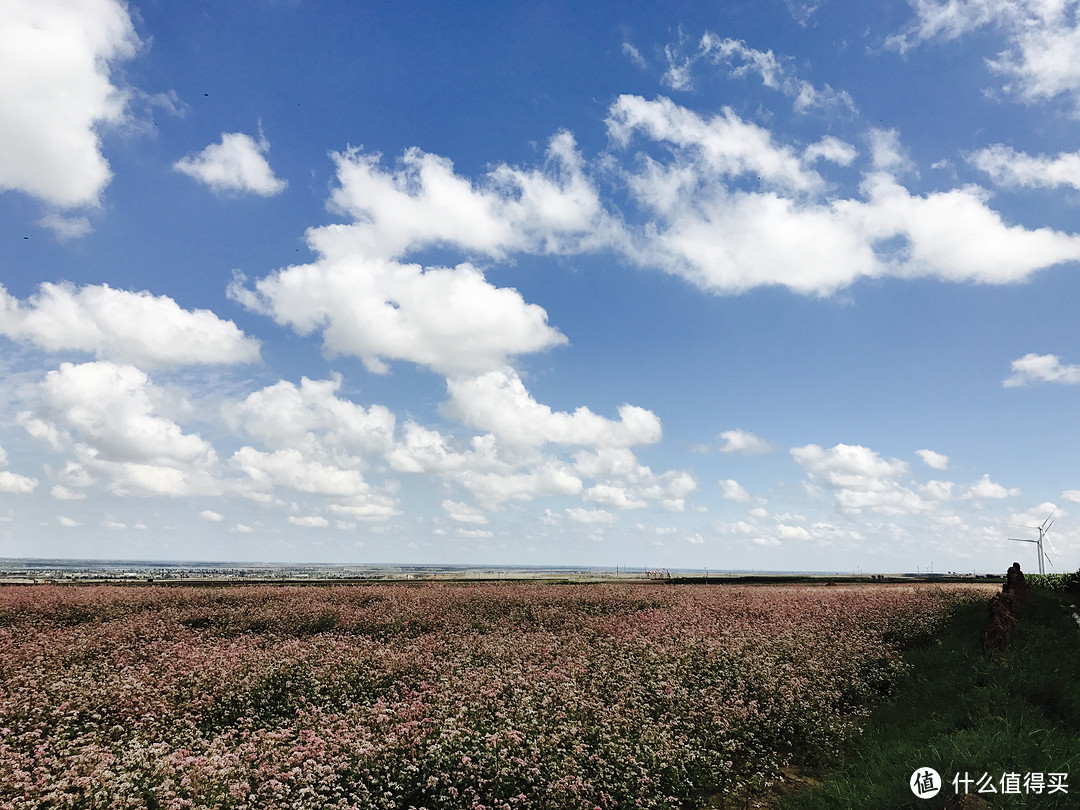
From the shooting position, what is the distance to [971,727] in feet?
37.3

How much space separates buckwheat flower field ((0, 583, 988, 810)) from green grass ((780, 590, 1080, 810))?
96 cm

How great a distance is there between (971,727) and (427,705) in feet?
34.5

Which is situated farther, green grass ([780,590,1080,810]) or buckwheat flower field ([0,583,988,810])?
buckwheat flower field ([0,583,988,810])

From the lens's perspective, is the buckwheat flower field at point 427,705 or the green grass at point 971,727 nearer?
the green grass at point 971,727

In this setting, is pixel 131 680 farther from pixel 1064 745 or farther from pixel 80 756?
pixel 1064 745

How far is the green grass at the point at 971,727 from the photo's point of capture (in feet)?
27.4

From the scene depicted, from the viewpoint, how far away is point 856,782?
952 cm

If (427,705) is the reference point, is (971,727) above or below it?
below

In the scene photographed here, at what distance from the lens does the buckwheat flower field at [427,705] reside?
9031 mm

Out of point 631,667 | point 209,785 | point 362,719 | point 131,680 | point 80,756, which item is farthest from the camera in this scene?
point 631,667

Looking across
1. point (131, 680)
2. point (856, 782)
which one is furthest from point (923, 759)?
point (131, 680)

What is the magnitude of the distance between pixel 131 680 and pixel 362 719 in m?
6.44

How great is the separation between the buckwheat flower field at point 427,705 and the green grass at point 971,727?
964mm

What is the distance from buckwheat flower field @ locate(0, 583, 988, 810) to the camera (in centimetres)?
903
